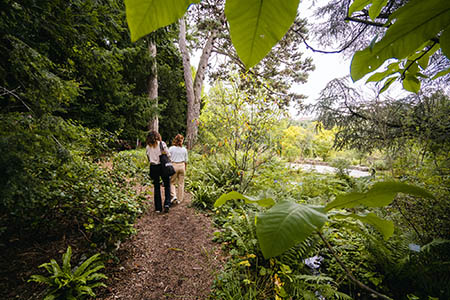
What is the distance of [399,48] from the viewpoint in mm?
339

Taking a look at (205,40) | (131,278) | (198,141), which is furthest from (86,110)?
(131,278)

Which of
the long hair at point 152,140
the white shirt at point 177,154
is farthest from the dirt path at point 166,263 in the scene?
the long hair at point 152,140

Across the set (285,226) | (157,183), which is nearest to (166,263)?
(157,183)

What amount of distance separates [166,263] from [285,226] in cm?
302

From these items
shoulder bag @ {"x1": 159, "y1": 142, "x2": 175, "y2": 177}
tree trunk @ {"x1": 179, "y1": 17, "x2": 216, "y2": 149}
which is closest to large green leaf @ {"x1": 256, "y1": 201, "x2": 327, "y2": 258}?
shoulder bag @ {"x1": 159, "y1": 142, "x2": 175, "y2": 177}

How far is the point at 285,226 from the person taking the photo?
0.27 meters

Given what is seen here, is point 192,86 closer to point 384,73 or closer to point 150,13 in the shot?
point 384,73

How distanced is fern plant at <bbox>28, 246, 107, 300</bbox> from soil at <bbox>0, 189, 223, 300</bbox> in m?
0.12

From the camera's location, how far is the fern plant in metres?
1.89

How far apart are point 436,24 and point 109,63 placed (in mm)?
4094

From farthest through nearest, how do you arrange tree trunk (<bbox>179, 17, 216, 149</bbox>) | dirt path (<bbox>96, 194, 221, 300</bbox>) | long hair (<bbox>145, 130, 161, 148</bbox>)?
tree trunk (<bbox>179, 17, 216, 149</bbox>) < long hair (<bbox>145, 130, 161, 148</bbox>) < dirt path (<bbox>96, 194, 221, 300</bbox>)

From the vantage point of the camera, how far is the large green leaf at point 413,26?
271mm

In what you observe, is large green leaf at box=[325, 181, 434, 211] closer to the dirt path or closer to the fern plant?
the dirt path

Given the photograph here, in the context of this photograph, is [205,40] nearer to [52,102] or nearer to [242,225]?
[52,102]
